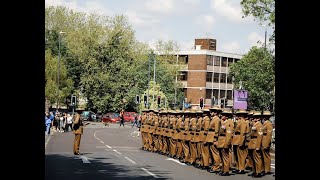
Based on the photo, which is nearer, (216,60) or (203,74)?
(203,74)

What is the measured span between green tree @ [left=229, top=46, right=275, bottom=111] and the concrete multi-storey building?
24032 millimetres

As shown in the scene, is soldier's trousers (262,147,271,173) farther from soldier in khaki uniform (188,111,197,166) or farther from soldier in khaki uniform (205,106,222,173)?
soldier in khaki uniform (188,111,197,166)

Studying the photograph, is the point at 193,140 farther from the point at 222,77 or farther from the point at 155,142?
the point at 222,77

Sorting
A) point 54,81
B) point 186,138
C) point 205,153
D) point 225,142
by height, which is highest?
point 54,81


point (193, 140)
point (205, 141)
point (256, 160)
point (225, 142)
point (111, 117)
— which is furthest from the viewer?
point (111, 117)

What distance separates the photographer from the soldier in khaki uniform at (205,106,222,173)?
19.1 meters

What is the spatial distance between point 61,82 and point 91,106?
1151cm

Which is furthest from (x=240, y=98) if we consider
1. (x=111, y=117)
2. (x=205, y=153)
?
(x=111, y=117)

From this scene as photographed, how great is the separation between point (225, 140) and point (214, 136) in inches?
27.4

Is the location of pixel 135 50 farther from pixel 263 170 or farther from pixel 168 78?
pixel 263 170

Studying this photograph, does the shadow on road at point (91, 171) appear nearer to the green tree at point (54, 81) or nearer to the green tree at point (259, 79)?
the green tree at point (259, 79)

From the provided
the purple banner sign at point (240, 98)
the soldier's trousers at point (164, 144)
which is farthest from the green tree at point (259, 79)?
the soldier's trousers at point (164, 144)

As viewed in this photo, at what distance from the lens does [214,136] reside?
19297 mm

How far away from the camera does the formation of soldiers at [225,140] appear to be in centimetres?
1822
